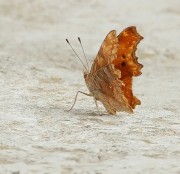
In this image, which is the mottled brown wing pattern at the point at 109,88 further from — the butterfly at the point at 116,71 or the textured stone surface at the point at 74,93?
the textured stone surface at the point at 74,93

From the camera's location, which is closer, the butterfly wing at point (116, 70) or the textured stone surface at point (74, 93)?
the textured stone surface at point (74, 93)

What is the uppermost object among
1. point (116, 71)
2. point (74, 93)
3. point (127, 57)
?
point (127, 57)

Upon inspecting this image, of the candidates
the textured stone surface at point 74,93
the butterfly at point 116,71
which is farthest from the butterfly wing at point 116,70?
the textured stone surface at point 74,93

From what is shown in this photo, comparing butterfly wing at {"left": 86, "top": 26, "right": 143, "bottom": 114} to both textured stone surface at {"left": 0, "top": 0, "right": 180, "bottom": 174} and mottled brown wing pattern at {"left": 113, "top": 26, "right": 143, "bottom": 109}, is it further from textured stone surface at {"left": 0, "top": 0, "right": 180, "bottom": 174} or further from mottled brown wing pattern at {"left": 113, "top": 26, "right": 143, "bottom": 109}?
textured stone surface at {"left": 0, "top": 0, "right": 180, "bottom": 174}

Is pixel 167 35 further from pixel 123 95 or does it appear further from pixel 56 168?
pixel 56 168

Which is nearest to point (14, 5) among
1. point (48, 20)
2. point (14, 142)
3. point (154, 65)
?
Result: point (48, 20)

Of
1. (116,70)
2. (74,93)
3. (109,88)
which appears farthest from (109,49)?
(74,93)

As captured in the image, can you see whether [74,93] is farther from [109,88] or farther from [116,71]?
[116,71]

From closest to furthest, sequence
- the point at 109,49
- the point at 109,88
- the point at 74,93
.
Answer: the point at 109,49 < the point at 109,88 < the point at 74,93
